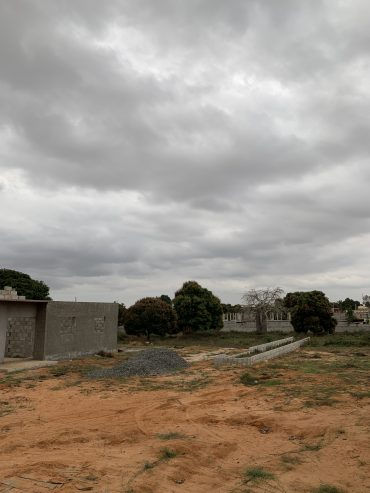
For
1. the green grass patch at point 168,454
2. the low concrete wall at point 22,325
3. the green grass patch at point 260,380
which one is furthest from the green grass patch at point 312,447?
the low concrete wall at point 22,325

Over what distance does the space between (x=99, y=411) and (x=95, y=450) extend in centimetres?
325

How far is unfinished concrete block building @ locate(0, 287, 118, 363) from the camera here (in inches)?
825

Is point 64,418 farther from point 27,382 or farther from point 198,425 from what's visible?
point 27,382

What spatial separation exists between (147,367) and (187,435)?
973 cm

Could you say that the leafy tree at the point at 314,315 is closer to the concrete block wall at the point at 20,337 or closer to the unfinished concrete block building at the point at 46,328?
the unfinished concrete block building at the point at 46,328

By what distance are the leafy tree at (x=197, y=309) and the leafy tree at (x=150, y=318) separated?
1380 millimetres

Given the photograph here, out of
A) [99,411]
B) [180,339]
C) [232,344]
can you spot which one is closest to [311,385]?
[99,411]

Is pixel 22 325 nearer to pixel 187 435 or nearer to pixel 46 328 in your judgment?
pixel 46 328

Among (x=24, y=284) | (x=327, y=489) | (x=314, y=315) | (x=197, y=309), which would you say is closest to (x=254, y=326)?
(x=197, y=309)

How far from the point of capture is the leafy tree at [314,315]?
119 ft

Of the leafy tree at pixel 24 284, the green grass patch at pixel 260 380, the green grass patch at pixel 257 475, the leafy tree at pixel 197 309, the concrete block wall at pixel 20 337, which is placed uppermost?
the leafy tree at pixel 24 284

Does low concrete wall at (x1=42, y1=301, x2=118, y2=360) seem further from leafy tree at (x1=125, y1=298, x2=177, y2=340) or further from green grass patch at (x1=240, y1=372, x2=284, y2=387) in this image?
green grass patch at (x1=240, y1=372, x2=284, y2=387)

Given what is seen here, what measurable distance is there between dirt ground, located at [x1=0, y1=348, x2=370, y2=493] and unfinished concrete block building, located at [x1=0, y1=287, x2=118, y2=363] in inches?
239

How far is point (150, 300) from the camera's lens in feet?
128
